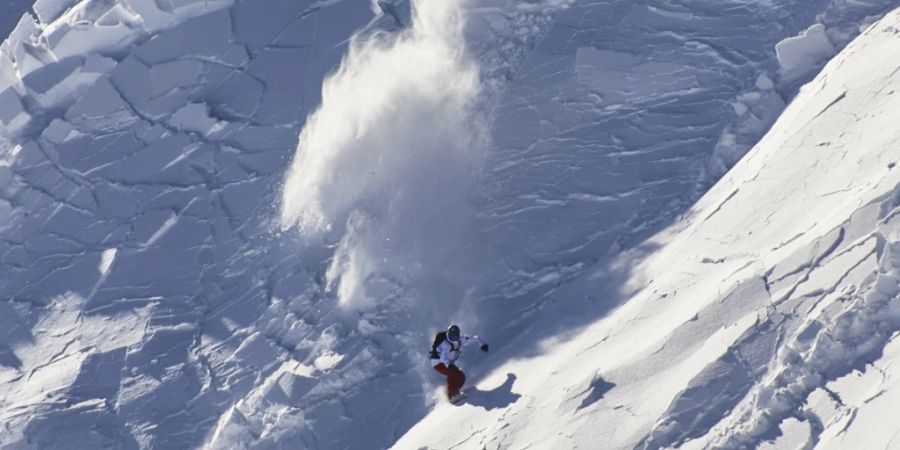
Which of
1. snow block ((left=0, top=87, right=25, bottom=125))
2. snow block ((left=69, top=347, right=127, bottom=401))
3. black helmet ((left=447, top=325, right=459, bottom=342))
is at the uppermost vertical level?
snow block ((left=0, top=87, right=25, bottom=125))

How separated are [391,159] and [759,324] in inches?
194

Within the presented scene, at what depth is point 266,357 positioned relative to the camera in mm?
11805

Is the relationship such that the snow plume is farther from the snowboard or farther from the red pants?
the snowboard

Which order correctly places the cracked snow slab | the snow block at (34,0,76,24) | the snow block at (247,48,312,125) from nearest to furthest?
the cracked snow slab, the snow block at (247,48,312,125), the snow block at (34,0,76,24)

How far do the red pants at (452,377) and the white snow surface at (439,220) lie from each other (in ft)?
0.65

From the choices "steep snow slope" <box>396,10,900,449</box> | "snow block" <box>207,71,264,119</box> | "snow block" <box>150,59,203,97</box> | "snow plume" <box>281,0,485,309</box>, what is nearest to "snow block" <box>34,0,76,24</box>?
"snow block" <box>150,59,203,97</box>

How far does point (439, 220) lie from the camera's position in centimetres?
1235

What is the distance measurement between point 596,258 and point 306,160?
3.59 metres

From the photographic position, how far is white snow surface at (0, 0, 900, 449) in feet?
31.6

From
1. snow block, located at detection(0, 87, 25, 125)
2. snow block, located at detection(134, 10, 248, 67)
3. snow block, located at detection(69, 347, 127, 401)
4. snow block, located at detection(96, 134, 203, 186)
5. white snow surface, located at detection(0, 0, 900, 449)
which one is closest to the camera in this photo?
white snow surface, located at detection(0, 0, 900, 449)

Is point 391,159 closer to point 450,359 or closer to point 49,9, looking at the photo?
point 450,359

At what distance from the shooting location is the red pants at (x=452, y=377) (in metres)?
10.9

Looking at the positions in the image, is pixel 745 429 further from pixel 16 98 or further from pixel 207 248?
pixel 16 98

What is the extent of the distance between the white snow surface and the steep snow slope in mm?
28
